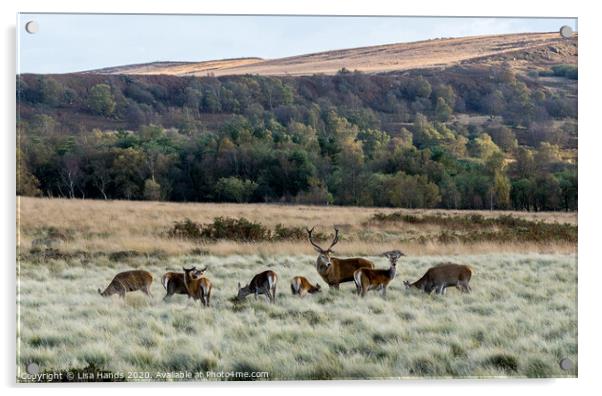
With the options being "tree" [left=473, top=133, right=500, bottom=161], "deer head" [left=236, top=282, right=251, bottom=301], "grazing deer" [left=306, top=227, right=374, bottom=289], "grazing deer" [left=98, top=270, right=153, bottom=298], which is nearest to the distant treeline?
"tree" [left=473, top=133, right=500, bottom=161]

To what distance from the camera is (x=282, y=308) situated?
9.48 metres

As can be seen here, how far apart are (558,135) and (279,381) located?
424 centimetres

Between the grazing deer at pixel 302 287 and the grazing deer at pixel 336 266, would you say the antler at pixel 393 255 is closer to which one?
the grazing deer at pixel 336 266

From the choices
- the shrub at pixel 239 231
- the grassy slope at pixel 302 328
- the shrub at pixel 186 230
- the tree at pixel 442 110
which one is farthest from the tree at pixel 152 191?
the tree at pixel 442 110

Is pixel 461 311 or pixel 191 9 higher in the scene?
pixel 191 9

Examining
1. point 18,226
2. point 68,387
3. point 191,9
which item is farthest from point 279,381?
point 191,9

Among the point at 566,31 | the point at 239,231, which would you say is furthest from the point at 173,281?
the point at 566,31

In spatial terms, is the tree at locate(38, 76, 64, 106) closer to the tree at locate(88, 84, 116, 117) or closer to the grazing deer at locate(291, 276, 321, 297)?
the tree at locate(88, 84, 116, 117)

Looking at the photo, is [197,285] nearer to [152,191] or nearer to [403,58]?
[152,191]

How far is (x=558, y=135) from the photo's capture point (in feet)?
32.3

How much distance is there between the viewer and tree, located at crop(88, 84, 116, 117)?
9.79 meters

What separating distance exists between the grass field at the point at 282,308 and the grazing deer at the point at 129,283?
0.24 ft

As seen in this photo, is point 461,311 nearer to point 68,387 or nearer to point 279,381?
point 279,381

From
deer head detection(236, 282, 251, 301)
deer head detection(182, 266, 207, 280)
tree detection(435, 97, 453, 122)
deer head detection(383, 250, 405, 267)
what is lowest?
deer head detection(236, 282, 251, 301)
